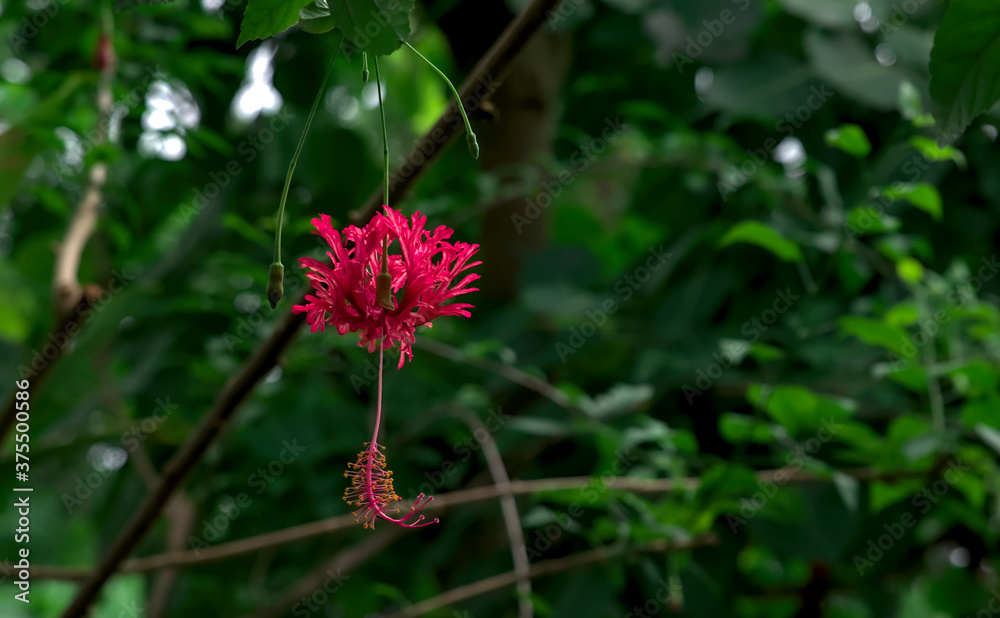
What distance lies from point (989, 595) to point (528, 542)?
0.75 metres

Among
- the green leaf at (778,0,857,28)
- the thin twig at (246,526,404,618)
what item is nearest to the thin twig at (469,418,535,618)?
the thin twig at (246,526,404,618)

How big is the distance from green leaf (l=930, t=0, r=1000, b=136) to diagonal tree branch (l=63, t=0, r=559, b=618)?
219mm

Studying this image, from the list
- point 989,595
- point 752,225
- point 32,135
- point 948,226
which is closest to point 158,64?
point 32,135

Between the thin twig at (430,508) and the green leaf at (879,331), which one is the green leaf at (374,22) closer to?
the thin twig at (430,508)

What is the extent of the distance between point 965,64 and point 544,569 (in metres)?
0.67

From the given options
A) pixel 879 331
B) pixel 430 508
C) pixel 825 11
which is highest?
pixel 825 11

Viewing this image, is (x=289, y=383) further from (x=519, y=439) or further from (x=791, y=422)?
(x=791, y=422)

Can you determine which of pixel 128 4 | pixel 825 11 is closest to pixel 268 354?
pixel 128 4

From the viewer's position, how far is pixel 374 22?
37cm

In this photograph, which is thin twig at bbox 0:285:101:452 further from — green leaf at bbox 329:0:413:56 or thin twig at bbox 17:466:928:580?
green leaf at bbox 329:0:413:56

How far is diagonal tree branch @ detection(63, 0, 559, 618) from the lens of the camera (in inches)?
20.5

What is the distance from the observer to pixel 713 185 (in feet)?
4.30

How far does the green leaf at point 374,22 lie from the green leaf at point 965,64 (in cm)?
29

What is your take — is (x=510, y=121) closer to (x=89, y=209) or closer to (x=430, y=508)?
(x=89, y=209)
